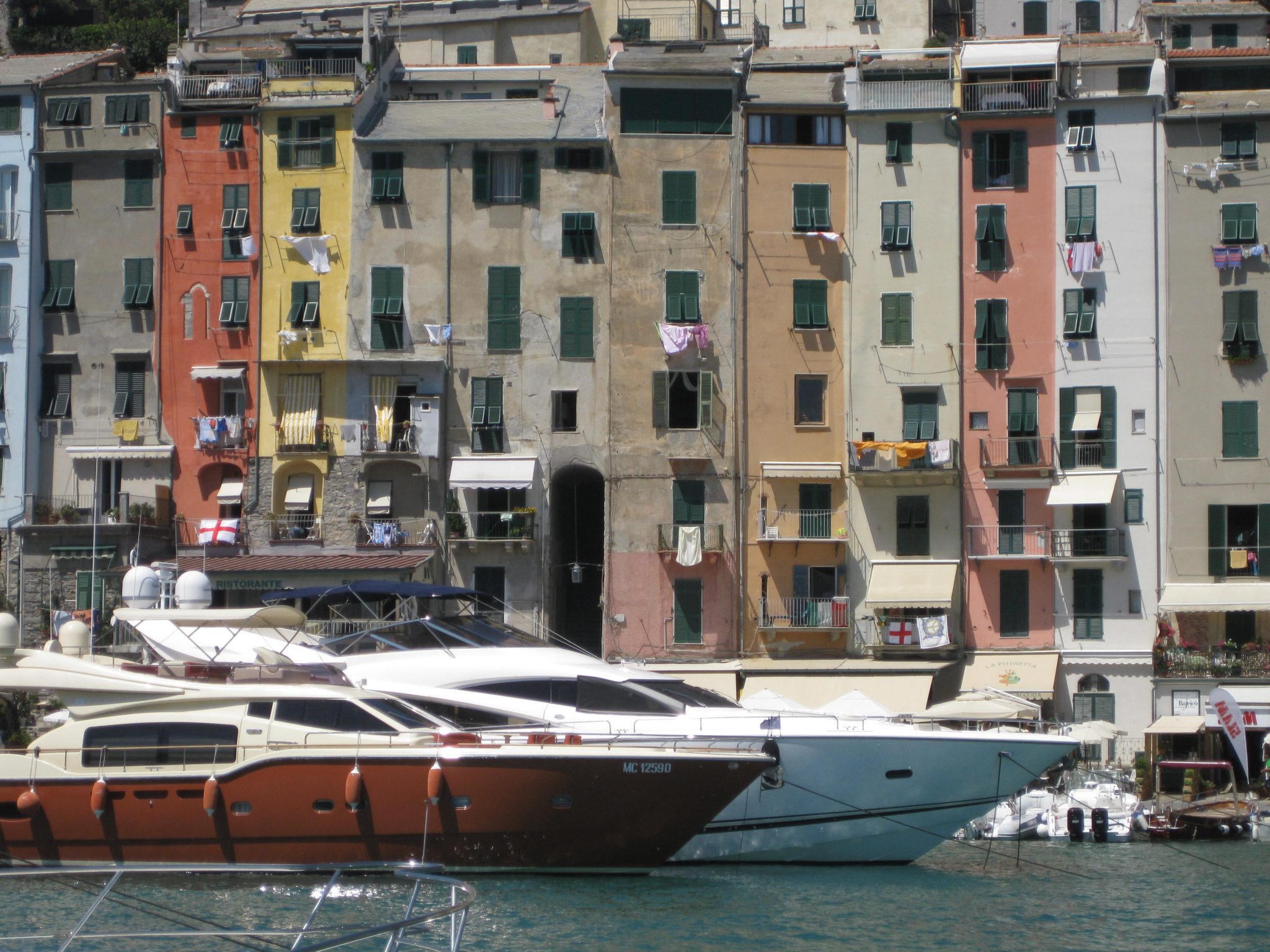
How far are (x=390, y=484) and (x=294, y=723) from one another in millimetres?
23090

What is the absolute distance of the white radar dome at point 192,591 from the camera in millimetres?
40906

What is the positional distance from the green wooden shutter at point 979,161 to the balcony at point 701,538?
1216 cm

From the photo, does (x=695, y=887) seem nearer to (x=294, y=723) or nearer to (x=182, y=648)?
(x=294, y=723)

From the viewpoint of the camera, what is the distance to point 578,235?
56562mm

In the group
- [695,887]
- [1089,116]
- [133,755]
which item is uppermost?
[1089,116]

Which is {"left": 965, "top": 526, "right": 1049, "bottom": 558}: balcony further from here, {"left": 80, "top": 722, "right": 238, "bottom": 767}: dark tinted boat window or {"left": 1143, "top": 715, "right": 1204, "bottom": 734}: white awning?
{"left": 80, "top": 722, "right": 238, "bottom": 767}: dark tinted boat window

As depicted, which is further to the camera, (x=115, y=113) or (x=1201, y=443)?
(x=115, y=113)

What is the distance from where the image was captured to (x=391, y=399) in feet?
185

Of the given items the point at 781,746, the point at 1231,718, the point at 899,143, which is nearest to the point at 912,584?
the point at 1231,718

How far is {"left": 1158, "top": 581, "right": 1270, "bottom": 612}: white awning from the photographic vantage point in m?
52.7

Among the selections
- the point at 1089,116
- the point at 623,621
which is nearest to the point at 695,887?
the point at 623,621

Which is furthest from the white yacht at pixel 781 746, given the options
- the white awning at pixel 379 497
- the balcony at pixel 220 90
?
the balcony at pixel 220 90

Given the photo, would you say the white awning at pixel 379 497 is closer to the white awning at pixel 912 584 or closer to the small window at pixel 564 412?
the small window at pixel 564 412

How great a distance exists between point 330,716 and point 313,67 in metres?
32.9
